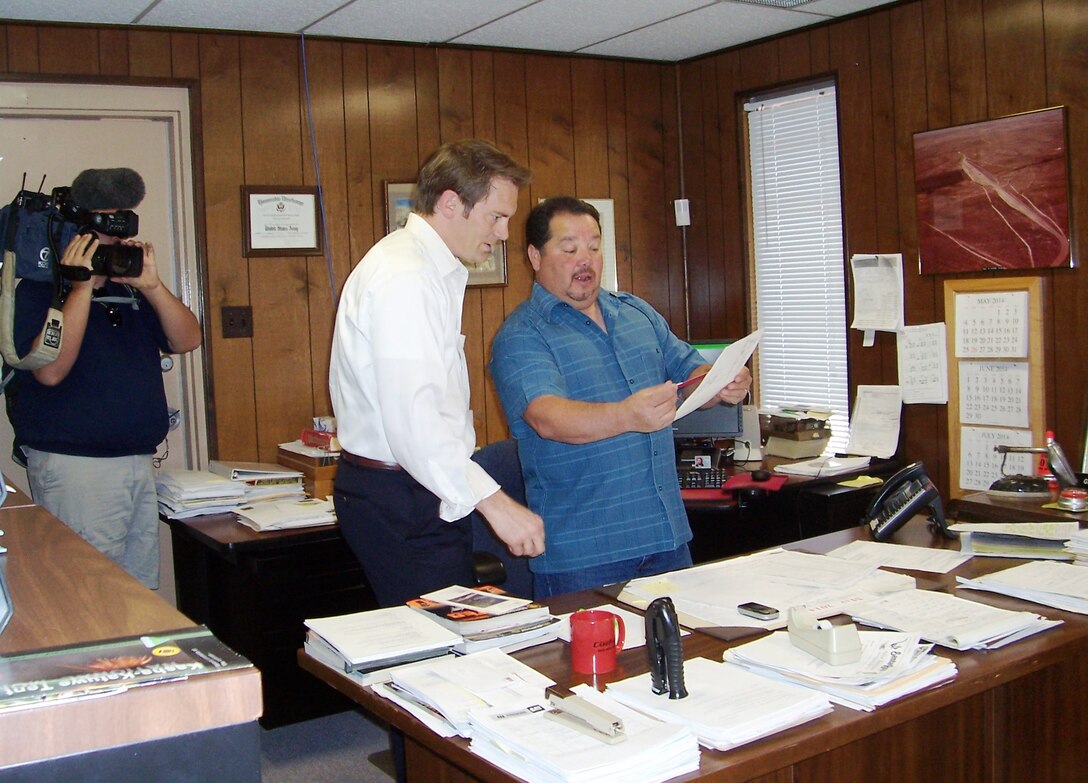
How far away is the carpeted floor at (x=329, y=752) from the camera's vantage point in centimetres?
319

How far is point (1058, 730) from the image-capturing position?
199cm

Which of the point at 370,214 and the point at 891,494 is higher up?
the point at 370,214

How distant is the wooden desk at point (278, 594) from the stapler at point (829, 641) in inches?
81.5

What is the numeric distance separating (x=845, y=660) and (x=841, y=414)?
2857 millimetres

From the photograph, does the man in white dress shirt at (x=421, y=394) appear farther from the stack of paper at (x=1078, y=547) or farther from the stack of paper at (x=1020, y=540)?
the stack of paper at (x=1078, y=547)

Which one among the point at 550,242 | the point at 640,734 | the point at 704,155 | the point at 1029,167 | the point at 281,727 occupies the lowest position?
the point at 281,727

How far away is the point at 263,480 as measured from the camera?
3797mm

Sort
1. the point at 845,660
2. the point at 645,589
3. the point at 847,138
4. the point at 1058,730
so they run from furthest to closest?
the point at 847,138
the point at 645,589
the point at 1058,730
the point at 845,660

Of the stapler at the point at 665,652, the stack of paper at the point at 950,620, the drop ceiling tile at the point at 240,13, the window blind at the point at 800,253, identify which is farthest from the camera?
the window blind at the point at 800,253

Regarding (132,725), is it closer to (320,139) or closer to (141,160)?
(141,160)

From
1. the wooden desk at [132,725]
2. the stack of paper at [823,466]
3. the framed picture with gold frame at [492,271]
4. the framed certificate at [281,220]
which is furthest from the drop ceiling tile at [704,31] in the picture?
the wooden desk at [132,725]

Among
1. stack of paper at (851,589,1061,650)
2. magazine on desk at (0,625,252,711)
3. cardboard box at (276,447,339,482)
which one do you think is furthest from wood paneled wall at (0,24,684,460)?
magazine on desk at (0,625,252,711)

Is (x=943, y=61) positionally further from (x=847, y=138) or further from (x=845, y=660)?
(x=845, y=660)

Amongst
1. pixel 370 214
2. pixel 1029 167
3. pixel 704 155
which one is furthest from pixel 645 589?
pixel 704 155
